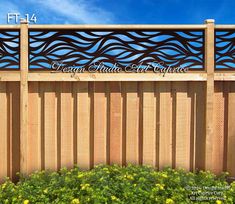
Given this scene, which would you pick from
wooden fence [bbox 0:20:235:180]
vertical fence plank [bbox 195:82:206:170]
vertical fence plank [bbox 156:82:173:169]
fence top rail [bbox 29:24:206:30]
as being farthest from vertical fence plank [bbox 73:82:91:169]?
vertical fence plank [bbox 195:82:206:170]

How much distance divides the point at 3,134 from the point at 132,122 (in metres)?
2.09

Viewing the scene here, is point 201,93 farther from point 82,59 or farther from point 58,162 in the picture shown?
point 58,162

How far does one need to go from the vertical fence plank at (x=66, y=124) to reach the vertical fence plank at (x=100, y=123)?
39cm

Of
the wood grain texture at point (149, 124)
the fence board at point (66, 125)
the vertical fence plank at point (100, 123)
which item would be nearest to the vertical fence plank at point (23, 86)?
the fence board at point (66, 125)

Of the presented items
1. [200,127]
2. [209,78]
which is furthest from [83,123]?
[209,78]

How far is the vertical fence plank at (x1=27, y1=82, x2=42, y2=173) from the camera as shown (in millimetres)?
4391

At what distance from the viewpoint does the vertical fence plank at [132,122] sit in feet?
14.5

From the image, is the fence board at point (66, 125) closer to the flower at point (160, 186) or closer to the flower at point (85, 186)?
the flower at point (85, 186)

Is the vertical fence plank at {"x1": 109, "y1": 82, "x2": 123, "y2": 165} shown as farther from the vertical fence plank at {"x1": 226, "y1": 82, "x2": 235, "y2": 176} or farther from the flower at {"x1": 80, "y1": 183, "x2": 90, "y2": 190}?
the vertical fence plank at {"x1": 226, "y1": 82, "x2": 235, "y2": 176}

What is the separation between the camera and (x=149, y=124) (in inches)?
175

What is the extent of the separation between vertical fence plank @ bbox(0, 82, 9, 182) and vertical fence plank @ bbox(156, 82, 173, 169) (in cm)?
245

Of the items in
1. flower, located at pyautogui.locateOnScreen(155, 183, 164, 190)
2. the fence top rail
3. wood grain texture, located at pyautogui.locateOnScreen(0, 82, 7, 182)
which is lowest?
flower, located at pyautogui.locateOnScreen(155, 183, 164, 190)

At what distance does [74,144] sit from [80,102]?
0.69 metres

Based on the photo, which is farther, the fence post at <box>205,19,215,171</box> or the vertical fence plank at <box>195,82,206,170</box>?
the vertical fence plank at <box>195,82,206,170</box>
